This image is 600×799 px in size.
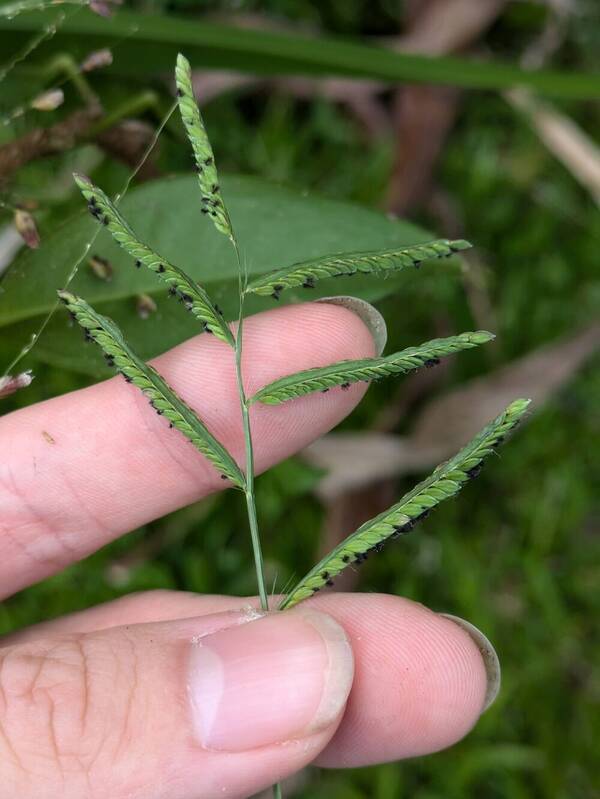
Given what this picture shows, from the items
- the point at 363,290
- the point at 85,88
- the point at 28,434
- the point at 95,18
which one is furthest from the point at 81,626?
the point at 95,18

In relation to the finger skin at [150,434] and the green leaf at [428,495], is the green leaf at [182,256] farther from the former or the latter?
the green leaf at [428,495]

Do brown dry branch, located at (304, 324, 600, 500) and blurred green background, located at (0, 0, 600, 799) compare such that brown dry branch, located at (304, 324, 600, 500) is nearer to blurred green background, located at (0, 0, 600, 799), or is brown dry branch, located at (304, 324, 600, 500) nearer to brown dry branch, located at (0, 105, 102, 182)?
blurred green background, located at (0, 0, 600, 799)

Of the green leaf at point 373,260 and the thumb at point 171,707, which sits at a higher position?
the green leaf at point 373,260

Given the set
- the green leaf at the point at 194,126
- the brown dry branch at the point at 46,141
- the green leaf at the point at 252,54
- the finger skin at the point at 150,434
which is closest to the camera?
the green leaf at the point at 194,126

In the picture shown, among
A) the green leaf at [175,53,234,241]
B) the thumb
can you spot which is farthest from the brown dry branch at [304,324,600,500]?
the green leaf at [175,53,234,241]

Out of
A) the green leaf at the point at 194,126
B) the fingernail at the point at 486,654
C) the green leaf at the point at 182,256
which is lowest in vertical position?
the fingernail at the point at 486,654

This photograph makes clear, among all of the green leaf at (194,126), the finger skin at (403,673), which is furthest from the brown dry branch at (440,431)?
the green leaf at (194,126)

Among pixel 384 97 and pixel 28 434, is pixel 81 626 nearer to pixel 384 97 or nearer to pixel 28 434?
pixel 28 434
